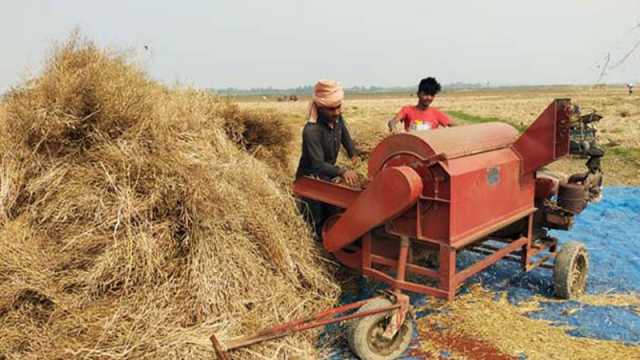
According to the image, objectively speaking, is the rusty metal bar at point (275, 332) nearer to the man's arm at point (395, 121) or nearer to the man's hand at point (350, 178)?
the man's hand at point (350, 178)

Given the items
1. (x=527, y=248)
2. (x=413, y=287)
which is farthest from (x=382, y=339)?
(x=527, y=248)

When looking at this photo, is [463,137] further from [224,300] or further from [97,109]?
[97,109]

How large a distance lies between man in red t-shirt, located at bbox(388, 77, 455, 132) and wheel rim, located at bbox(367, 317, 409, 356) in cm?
236

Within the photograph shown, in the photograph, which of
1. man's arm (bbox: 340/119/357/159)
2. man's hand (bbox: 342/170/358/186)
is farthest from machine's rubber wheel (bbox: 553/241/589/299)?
man's arm (bbox: 340/119/357/159)

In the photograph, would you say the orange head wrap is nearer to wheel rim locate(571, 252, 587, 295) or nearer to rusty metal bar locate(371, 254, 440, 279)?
rusty metal bar locate(371, 254, 440, 279)

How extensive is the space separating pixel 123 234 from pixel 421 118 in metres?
3.33

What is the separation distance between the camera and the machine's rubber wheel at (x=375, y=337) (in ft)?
11.4

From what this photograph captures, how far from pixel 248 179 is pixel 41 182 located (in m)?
1.50

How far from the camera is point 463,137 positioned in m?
3.82

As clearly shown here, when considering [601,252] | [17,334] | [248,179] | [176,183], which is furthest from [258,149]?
[601,252]

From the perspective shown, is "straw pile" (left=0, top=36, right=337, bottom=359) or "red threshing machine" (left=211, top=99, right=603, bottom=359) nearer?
"straw pile" (left=0, top=36, right=337, bottom=359)

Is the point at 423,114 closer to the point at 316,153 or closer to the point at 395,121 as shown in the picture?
the point at 395,121

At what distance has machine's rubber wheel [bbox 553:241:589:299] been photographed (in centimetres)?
443

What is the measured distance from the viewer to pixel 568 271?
4.41 m
